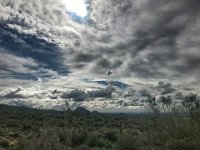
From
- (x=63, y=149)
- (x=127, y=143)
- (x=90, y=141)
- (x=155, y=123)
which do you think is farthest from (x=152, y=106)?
(x=90, y=141)

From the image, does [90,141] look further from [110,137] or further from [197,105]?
[197,105]

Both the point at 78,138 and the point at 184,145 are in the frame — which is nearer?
the point at 184,145

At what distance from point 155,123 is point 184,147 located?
9.11 feet

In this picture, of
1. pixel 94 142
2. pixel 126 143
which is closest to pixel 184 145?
pixel 126 143

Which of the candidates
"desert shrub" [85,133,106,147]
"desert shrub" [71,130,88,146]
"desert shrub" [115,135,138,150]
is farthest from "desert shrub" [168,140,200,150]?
"desert shrub" [71,130,88,146]

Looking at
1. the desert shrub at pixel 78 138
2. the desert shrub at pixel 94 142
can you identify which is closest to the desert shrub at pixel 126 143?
the desert shrub at pixel 94 142

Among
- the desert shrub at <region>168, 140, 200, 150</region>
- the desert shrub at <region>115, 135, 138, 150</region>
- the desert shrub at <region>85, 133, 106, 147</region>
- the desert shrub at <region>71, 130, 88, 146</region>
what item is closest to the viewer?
the desert shrub at <region>168, 140, 200, 150</region>

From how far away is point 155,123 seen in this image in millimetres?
18375

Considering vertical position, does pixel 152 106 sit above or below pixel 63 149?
above

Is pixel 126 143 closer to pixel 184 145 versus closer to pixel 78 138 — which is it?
pixel 184 145

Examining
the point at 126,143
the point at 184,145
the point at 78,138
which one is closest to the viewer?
the point at 184,145

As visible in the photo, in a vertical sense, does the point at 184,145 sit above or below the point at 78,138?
below

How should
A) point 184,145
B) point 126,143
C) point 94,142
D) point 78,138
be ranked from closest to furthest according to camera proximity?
point 184,145
point 126,143
point 94,142
point 78,138

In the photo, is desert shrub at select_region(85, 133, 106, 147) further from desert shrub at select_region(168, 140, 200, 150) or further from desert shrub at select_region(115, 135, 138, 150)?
desert shrub at select_region(168, 140, 200, 150)
